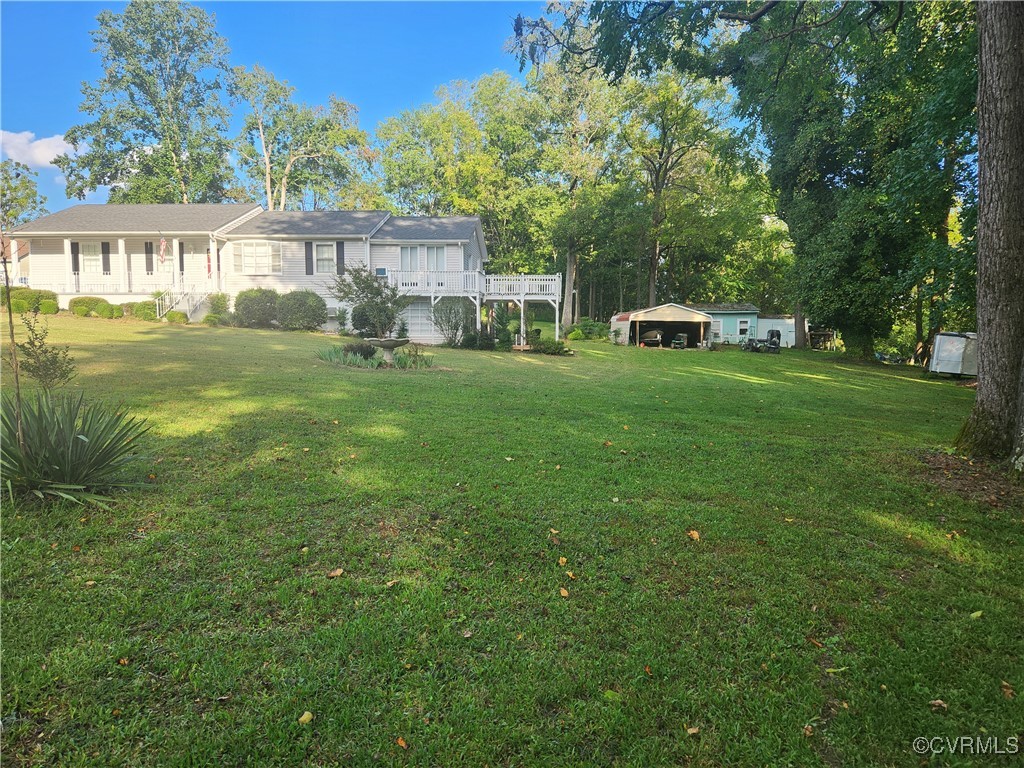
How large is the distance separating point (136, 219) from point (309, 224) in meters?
8.58

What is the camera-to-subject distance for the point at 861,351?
23.2 meters

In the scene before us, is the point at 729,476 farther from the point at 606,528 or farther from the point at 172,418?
the point at 172,418

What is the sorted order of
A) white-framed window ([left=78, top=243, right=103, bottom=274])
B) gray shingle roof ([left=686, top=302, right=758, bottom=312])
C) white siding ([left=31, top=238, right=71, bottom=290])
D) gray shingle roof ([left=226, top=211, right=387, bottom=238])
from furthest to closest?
gray shingle roof ([left=686, top=302, right=758, bottom=312])
white-framed window ([left=78, top=243, right=103, bottom=274])
white siding ([left=31, top=238, right=71, bottom=290])
gray shingle roof ([left=226, top=211, right=387, bottom=238])

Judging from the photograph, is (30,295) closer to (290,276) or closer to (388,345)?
(290,276)

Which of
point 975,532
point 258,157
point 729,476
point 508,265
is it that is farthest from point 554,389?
point 258,157

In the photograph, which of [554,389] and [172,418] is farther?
[554,389]

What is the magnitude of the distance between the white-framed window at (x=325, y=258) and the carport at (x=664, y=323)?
15027 mm

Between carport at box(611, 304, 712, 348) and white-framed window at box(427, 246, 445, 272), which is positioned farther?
carport at box(611, 304, 712, 348)

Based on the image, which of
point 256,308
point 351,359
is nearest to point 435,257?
point 256,308

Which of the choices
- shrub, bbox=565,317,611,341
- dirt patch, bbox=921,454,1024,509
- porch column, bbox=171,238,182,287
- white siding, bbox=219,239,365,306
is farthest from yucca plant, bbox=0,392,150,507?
shrub, bbox=565,317,611,341

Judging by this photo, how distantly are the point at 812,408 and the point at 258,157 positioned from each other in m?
44.0

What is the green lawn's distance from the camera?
2139 millimetres

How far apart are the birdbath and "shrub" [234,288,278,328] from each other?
11921mm

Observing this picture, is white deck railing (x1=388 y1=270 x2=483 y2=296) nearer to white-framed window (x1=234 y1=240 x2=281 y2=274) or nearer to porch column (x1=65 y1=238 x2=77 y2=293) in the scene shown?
white-framed window (x1=234 y1=240 x2=281 y2=274)
